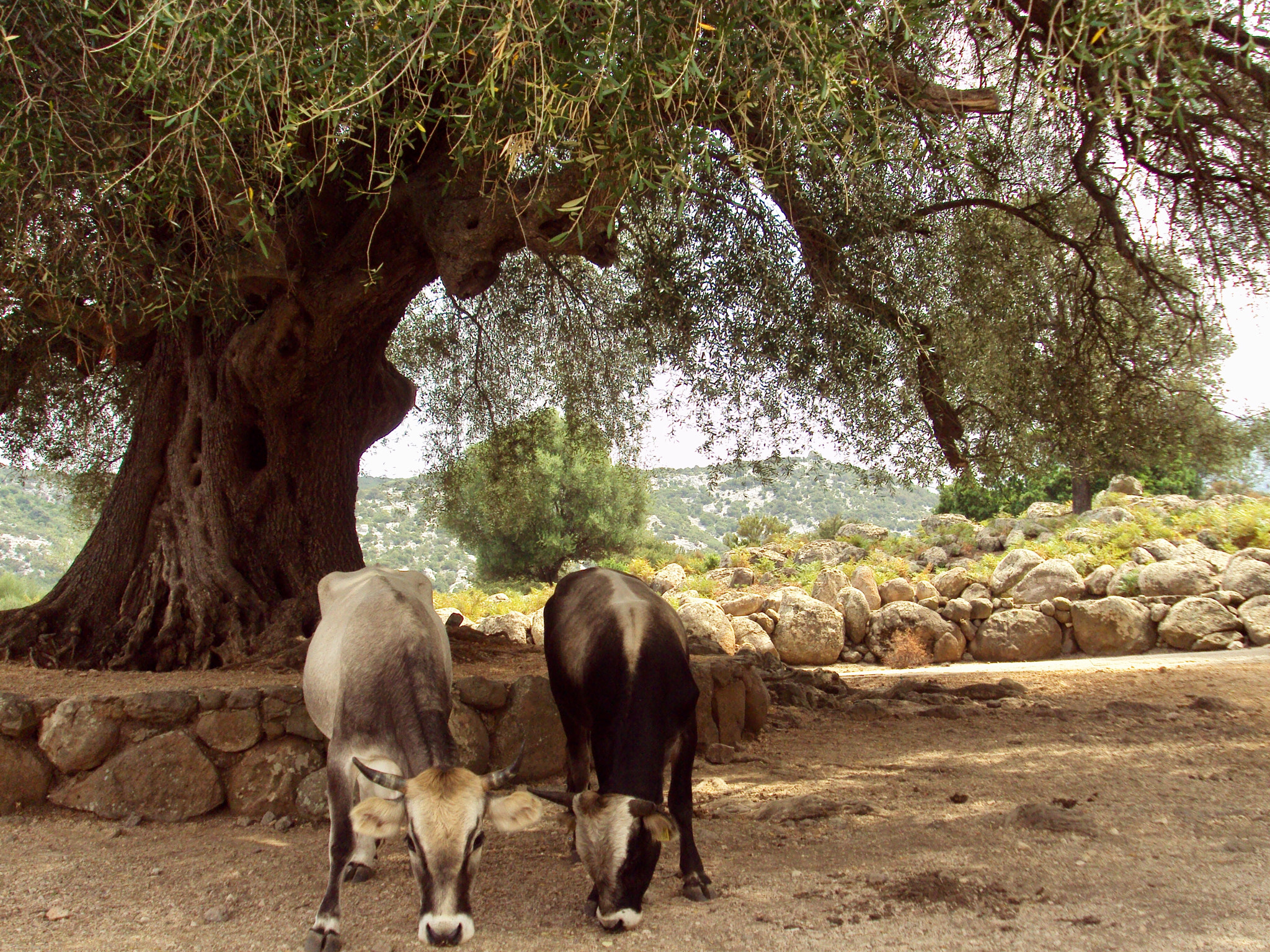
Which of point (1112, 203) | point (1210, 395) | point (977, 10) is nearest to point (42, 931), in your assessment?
point (977, 10)

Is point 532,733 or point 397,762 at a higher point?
point 397,762

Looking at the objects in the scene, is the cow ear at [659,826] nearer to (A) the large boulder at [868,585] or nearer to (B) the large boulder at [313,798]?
(B) the large boulder at [313,798]

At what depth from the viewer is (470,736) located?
6.25 m

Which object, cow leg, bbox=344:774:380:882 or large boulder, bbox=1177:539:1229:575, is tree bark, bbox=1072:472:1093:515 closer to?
large boulder, bbox=1177:539:1229:575

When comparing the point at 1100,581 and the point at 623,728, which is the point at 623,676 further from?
the point at 1100,581

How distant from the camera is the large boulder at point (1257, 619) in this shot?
40.6 ft

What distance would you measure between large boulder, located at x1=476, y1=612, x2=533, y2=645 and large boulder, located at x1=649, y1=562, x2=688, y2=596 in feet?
11.9

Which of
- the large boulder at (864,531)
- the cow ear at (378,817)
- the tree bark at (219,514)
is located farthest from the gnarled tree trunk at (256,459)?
the large boulder at (864,531)

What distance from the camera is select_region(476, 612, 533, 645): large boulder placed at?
1546 centimetres

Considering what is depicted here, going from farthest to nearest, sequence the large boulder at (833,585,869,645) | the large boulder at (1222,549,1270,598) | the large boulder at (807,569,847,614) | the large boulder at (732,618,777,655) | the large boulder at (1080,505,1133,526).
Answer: the large boulder at (1080,505,1133,526) → the large boulder at (807,569,847,614) → the large boulder at (833,585,869,645) → the large boulder at (732,618,777,655) → the large boulder at (1222,549,1270,598)

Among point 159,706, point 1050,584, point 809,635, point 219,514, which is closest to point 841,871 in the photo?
point 159,706

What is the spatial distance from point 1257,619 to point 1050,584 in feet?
9.23

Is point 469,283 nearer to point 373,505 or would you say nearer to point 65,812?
point 65,812

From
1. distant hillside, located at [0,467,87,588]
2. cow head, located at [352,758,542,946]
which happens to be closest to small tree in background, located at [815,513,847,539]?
cow head, located at [352,758,542,946]
